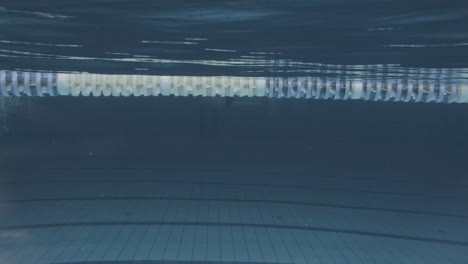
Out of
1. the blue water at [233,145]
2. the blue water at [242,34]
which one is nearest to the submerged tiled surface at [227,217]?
the blue water at [233,145]

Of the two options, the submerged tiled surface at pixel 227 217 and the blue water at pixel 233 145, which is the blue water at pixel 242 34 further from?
the submerged tiled surface at pixel 227 217

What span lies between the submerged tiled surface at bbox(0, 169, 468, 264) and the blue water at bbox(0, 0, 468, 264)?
40 millimetres

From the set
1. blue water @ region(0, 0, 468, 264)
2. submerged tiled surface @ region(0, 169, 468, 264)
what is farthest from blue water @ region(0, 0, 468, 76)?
submerged tiled surface @ region(0, 169, 468, 264)

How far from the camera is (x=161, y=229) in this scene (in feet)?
20.8

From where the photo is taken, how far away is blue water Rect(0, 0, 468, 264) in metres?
3.11

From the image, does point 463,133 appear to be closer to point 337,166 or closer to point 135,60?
point 337,166

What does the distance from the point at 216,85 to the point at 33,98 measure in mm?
6929

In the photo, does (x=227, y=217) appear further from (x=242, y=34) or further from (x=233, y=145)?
(x=233, y=145)

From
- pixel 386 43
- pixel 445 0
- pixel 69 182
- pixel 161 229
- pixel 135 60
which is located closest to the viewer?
pixel 445 0

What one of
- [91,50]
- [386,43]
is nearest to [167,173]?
[91,50]

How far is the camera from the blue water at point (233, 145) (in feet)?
10.2

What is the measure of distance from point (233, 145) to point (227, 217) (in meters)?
5.49

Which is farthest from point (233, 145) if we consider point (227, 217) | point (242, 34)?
point (242, 34)

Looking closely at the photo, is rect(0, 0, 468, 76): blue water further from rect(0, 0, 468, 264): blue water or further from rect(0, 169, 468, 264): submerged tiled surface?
rect(0, 169, 468, 264): submerged tiled surface
